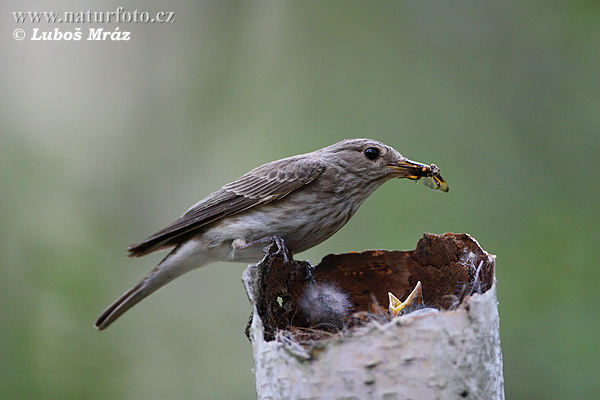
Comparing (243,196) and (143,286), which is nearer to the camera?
(243,196)

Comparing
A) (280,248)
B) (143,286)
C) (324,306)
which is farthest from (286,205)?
(143,286)

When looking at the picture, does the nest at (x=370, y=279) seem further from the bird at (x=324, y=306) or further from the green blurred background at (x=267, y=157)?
the green blurred background at (x=267, y=157)

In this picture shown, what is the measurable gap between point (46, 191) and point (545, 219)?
463cm

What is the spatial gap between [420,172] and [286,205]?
3.00 feet

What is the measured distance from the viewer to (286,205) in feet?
14.0

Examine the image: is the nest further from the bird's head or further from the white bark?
the bird's head

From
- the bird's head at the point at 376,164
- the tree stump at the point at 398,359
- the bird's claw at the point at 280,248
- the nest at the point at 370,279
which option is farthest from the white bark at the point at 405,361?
the bird's head at the point at 376,164

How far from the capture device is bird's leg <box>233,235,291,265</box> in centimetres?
380

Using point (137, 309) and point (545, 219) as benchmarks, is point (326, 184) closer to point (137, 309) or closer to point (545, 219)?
point (545, 219)

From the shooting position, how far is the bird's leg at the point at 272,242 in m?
3.80

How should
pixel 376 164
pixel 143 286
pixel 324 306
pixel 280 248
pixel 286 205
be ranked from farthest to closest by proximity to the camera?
pixel 143 286
pixel 376 164
pixel 286 205
pixel 280 248
pixel 324 306

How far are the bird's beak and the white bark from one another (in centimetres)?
180

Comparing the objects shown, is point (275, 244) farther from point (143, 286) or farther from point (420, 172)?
point (143, 286)

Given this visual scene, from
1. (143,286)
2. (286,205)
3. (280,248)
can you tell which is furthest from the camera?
(143,286)
